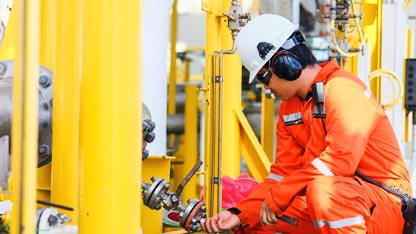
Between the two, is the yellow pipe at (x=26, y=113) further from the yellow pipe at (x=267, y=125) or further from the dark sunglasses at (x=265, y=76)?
the yellow pipe at (x=267, y=125)

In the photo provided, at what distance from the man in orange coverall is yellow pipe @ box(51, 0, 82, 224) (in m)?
1.11

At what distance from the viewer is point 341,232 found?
3.18m

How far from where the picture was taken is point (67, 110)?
258 centimetres

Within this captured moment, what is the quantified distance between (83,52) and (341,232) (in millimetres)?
1434

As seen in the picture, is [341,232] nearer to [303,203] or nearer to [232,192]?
[303,203]

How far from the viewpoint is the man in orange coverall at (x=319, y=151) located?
3.27 m

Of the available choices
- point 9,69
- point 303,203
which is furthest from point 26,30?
Answer: point 303,203

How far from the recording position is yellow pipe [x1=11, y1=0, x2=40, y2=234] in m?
1.92

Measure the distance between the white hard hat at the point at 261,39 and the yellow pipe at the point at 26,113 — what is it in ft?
5.72

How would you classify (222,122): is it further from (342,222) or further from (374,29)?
(374,29)

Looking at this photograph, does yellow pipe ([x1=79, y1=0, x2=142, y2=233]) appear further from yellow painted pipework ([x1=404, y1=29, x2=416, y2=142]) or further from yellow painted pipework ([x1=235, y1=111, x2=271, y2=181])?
yellow painted pipework ([x1=404, y1=29, x2=416, y2=142])

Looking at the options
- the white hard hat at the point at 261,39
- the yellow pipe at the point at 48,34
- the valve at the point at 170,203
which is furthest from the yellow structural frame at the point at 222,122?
the yellow pipe at the point at 48,34

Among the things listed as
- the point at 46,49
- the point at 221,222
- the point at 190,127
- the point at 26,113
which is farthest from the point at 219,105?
the point at 190,127

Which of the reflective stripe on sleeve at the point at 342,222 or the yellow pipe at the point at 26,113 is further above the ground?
the yellow pipe at the point at 26,113
